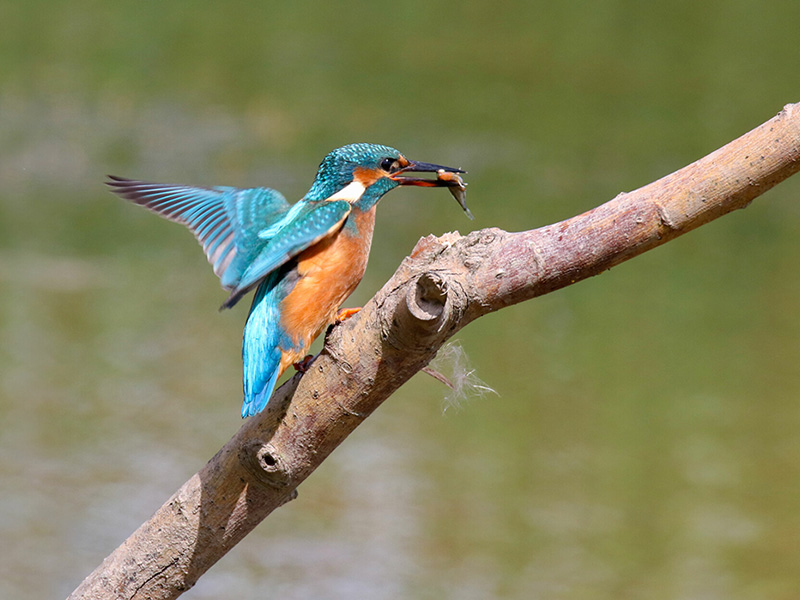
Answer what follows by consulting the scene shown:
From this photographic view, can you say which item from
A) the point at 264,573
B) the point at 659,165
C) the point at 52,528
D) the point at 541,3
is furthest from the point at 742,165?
the point at 541,3

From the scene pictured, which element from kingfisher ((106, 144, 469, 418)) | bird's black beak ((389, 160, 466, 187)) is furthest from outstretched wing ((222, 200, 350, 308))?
bird's black beak ((389, 160, 466, 187))

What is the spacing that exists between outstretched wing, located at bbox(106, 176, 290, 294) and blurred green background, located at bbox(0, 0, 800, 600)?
4.12 ft

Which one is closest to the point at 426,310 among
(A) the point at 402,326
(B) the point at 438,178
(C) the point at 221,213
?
(A) the point at 402,326

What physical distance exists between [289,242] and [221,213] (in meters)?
0.26

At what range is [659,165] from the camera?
16.1 ft

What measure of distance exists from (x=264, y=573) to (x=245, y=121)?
A: 267 cm

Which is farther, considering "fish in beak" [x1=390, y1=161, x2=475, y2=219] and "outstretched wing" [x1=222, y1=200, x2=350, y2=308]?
"fish in beak" [x1=390, y1=161, x2=475, y2=219]

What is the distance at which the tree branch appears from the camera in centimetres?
132

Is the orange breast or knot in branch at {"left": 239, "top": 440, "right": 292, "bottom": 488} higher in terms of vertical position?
the orange breast

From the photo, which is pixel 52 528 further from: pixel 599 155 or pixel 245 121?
pixel 599 155

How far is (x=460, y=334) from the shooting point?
3922 mm

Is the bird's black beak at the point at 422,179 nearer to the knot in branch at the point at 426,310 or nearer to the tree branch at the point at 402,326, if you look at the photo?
the tree branch at the point at 402,326

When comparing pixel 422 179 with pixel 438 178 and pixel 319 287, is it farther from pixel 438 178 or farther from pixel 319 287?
pixel 319 287

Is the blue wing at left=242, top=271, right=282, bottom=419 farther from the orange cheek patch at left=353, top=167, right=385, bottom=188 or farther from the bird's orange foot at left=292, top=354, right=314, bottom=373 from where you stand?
the orange cheek patch at left=353, top=167, right=385, bottom=188
